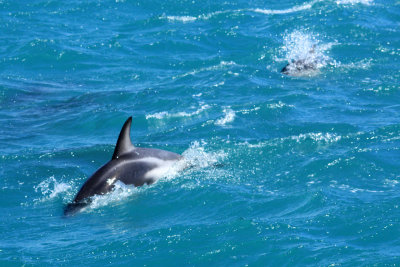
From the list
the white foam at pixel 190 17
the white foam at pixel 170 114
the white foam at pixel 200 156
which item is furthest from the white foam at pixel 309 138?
the white foam at pixel 190 17

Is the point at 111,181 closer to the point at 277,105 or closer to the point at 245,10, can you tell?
the point at 277,105

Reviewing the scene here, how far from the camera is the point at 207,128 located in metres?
20.9

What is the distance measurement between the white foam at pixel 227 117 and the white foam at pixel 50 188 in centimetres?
568

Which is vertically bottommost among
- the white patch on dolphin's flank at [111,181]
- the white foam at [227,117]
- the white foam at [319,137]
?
the white foam at [319,137]

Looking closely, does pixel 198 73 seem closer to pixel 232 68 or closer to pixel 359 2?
pixel 232 68

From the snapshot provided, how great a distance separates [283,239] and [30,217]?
216 inches

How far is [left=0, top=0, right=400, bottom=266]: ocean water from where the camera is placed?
1383 centimetres

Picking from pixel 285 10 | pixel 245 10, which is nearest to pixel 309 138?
pixel 245 10

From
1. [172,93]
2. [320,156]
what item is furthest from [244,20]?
[320,156]

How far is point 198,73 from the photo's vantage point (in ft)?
88.6

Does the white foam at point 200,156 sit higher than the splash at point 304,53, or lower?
higher

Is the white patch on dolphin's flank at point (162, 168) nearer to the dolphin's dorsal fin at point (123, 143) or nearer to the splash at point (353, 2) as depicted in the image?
the dolphin's dorsal fin at point (123, 143)

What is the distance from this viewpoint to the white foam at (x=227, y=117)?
21234 millimetres

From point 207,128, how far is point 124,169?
15.4 feet
